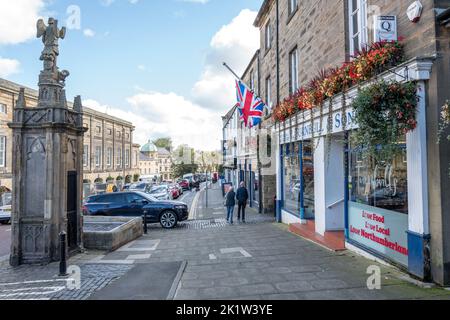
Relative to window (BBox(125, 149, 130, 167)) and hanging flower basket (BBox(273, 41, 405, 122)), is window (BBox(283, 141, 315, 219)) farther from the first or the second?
window (BBox(125, 149, 130, 167))

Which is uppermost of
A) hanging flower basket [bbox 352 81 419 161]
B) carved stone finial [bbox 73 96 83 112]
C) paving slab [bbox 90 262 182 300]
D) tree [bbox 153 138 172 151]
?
tree [bbox 153 138 172 151]

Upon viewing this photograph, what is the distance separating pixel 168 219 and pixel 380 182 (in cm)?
1000

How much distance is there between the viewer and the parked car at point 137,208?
14875 mm

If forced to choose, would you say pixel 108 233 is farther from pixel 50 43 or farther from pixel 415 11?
pixel 415 11

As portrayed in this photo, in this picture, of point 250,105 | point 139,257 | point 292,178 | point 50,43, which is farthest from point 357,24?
point 139,257

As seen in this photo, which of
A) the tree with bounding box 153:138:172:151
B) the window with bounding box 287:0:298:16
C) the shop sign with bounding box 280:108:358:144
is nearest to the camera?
the shop sign with bounding box 280:108:358:144

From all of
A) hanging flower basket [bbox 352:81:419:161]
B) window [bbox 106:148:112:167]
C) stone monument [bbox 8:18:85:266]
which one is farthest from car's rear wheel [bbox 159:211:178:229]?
window [bbox 106:148:112:167]

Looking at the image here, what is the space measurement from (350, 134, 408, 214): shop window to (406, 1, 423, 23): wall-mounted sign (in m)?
2.04

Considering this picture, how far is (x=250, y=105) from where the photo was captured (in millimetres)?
14516

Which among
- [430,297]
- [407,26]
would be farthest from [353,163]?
[430,297]

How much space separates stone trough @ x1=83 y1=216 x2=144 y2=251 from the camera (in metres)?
9.75

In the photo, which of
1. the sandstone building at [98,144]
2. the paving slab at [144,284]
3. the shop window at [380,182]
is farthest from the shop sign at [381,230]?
the sandstone building at [98,144]
